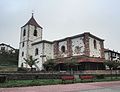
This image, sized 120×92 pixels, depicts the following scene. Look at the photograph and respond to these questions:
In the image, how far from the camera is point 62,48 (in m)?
44.3

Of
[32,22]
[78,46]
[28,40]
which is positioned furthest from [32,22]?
[78,46]

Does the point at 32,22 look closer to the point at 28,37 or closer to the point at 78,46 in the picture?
the point at 28,37

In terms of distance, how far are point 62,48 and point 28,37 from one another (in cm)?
1157

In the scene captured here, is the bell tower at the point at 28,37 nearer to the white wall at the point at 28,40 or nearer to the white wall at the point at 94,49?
the white wall at the point at 28,40

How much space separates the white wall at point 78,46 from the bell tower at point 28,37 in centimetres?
1467

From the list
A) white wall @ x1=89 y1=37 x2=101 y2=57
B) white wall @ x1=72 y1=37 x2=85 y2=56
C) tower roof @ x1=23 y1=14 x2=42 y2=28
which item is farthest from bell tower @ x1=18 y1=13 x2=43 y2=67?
white wall @ x1=89 y1=37 x2=101 y2=57

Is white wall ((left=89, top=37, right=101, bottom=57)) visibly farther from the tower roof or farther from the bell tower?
the tower roof

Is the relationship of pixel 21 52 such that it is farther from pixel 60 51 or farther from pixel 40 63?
pixel 60 51

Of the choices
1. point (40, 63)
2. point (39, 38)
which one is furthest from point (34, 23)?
point (40, 63)

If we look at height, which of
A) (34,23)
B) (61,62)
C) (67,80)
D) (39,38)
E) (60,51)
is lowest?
(67,80)

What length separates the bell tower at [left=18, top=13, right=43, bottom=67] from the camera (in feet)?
164

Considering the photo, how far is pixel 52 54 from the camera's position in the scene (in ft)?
155

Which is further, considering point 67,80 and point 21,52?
point 21,52

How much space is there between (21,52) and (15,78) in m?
29.8
